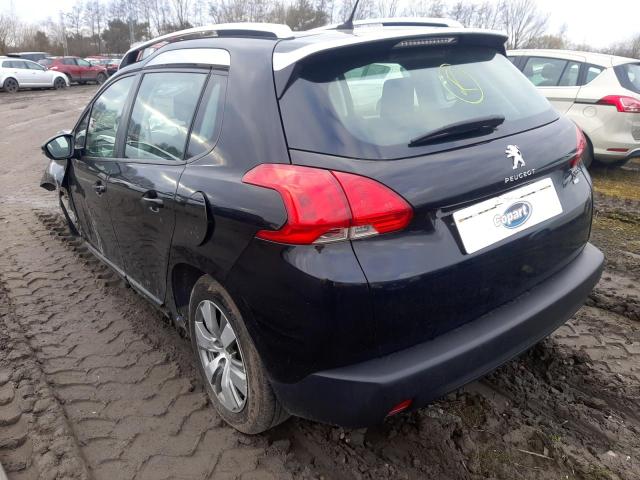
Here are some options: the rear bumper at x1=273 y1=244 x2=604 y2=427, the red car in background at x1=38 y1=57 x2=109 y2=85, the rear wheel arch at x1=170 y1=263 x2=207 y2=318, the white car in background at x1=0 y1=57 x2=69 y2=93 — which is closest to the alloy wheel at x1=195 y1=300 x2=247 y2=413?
the rear wheel arch at x1=170 y1=263 x2=207 y2=318

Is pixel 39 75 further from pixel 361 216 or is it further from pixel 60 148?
pixel 361 216

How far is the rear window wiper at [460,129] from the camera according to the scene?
180cm

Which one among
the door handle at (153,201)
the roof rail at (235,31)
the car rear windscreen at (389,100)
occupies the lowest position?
the door handle at (153,201)

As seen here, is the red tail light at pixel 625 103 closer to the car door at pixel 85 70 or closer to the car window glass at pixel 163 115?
the car window glass at pixel 163 115

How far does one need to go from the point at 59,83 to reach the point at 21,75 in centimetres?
338

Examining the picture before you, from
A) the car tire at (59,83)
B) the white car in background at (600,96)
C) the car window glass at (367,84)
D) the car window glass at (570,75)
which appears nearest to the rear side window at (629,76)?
the white car in background at (600,96)

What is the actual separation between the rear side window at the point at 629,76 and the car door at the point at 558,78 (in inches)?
20.1

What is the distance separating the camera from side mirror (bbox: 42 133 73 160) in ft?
11.7

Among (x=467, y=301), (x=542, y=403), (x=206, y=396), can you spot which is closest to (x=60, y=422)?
(x=206, y=396)

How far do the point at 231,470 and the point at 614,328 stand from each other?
2465mm

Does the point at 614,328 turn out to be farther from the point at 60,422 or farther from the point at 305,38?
the point at 60,422

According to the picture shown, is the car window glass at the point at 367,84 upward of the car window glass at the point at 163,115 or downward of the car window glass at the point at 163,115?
upward

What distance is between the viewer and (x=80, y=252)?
4539 millimetres

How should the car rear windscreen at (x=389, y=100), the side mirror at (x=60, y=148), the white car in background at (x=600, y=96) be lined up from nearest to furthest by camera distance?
the car rear windscreen at (x=389, y=100), the side mirror at (x=60, y=148), the white car in background at (x=600, y=96)
